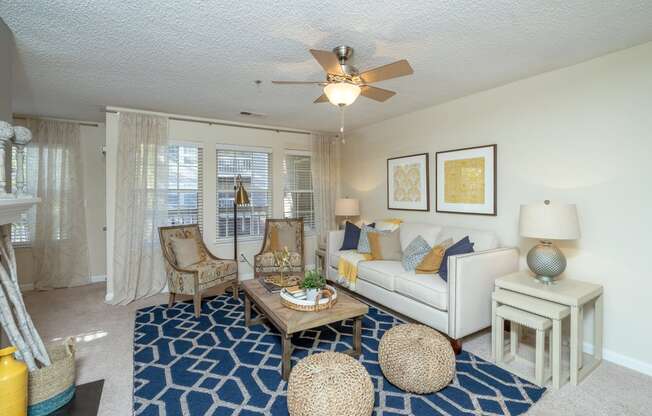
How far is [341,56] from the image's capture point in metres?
2.36

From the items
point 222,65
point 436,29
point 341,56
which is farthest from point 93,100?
point 436,29

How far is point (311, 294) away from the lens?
2596 millimetres

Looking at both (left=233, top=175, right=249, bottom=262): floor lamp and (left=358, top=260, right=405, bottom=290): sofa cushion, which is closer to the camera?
(left=358, top=260, right=405, bottom=290): sofa cushion

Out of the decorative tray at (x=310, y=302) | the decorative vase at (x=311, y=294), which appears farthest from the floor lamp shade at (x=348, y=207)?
the decorative vase at (x=311, y=294)

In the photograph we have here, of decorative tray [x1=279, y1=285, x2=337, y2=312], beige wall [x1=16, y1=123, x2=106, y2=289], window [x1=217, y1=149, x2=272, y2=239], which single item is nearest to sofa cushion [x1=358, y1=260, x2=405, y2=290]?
decorative tray [x1=279, y1=285, x2=337, y2=312]

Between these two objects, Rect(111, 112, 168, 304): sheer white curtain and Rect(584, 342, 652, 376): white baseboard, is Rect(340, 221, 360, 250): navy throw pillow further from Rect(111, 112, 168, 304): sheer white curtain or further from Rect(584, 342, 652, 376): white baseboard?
Rect(584, 342, 652, 376): white baseboard

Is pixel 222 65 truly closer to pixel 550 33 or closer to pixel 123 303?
pixel 550 33

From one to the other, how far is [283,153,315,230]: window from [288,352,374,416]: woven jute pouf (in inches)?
141

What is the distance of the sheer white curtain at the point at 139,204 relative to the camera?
12.9ft

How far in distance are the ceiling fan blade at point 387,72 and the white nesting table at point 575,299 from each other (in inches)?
75.1

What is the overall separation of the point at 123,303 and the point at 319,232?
2.94 m

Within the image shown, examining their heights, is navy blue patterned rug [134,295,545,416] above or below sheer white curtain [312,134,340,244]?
below

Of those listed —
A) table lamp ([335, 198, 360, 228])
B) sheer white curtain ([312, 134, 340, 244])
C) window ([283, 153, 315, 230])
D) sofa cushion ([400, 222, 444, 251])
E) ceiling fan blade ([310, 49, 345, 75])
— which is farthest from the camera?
sheer white curtain ([312, 134, 340, 244])

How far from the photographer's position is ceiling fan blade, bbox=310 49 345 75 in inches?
70.9
